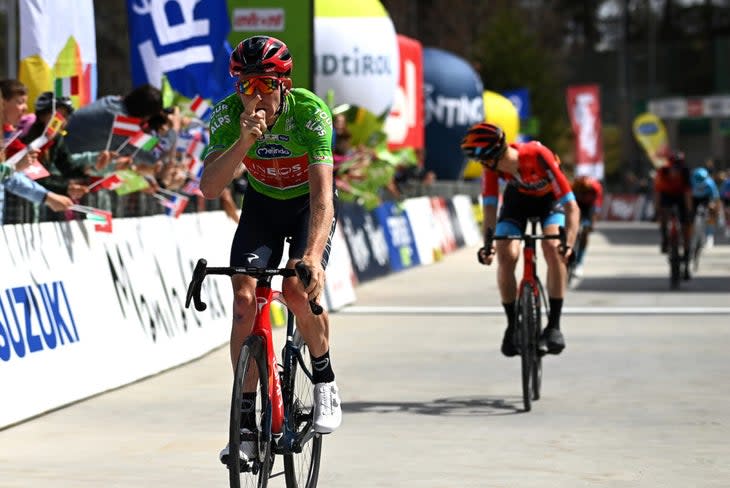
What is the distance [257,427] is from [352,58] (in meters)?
17.4

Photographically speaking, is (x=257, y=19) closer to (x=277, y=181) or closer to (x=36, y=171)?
(x=36, y=171)

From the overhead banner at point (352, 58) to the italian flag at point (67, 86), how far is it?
10.6m

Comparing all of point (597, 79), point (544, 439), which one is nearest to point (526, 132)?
point (544, 439)

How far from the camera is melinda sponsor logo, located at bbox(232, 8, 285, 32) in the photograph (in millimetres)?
17797

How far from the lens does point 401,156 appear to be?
23.6 metres

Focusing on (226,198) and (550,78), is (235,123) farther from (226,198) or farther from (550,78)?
(550,78)

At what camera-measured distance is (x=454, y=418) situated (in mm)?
10336

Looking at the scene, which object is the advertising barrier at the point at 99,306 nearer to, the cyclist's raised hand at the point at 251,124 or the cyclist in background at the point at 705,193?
the cyclist's raised hand at the point at 251,124

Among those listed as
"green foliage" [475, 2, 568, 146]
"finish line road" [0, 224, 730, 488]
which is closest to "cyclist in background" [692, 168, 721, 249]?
"finish line road" [0, 224, 730, 488]

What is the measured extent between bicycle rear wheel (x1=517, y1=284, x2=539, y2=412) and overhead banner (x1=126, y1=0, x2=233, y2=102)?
497cm

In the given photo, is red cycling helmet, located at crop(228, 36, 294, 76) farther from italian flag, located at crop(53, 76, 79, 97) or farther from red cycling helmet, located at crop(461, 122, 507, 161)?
italian flag, located at crop(53, 76, 79, 97)

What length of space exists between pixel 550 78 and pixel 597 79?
1193 inches

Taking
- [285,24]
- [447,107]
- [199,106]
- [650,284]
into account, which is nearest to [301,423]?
[199,106]

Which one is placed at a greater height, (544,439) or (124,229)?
(124,229)
